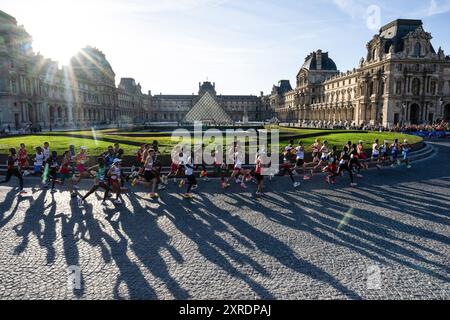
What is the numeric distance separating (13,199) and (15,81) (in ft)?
152

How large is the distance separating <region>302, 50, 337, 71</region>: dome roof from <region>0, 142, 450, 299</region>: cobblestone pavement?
7502 centimetres

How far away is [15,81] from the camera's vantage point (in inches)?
1770

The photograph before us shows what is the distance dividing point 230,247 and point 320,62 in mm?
80696

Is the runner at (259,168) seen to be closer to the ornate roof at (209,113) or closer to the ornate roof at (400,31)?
the ornate roof at (209,113)

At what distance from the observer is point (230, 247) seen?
5.75 metres

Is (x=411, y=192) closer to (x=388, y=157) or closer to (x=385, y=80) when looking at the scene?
(x=388, y=157)

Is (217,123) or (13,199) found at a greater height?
(217,123)

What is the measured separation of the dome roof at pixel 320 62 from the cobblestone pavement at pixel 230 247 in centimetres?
7502

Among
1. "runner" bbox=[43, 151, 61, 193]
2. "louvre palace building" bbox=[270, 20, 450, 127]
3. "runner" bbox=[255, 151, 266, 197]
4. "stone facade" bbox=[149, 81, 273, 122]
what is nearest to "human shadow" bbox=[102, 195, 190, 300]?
"runner" bbox=[43, 151, 61, 193]

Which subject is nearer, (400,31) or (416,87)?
(400,31)

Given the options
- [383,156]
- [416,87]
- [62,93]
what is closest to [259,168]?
[383,156]

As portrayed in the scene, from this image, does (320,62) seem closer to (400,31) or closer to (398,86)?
(400,31)

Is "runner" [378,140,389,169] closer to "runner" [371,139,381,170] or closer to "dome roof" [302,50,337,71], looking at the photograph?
"runner" [371,139,381,170]
